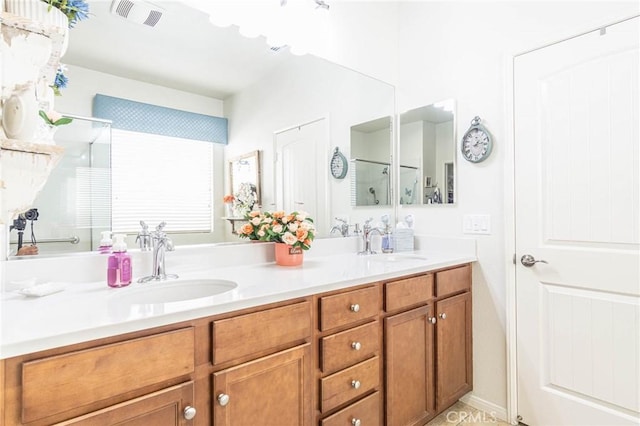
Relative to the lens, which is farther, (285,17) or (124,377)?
(285,17)

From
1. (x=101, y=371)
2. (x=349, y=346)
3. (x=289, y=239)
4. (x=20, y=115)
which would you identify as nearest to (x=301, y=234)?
(x=289, y=239)

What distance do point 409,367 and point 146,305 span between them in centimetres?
121

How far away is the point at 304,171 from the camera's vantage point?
6.67ft

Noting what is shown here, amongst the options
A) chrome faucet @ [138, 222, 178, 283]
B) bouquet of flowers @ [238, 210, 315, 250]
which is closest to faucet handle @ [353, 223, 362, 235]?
bouquet of flowers @ [238, 210, 315, 250]

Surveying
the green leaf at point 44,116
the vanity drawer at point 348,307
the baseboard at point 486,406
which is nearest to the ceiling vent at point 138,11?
the green leaf at point 44,116

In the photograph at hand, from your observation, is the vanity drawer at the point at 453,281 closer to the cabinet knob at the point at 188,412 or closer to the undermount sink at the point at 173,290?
the undermount sink at the point at 173,290

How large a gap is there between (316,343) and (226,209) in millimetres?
787

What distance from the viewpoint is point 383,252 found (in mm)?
2254

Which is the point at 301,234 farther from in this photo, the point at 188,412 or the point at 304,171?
the point at 188,412

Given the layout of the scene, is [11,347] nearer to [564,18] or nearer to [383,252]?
[383,252]

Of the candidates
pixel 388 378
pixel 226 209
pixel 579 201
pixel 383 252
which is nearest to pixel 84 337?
pixel 226 209

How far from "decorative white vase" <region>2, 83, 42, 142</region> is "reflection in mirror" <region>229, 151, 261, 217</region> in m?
0.89

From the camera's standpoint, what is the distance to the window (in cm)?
141

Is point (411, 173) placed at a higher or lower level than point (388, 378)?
higher
